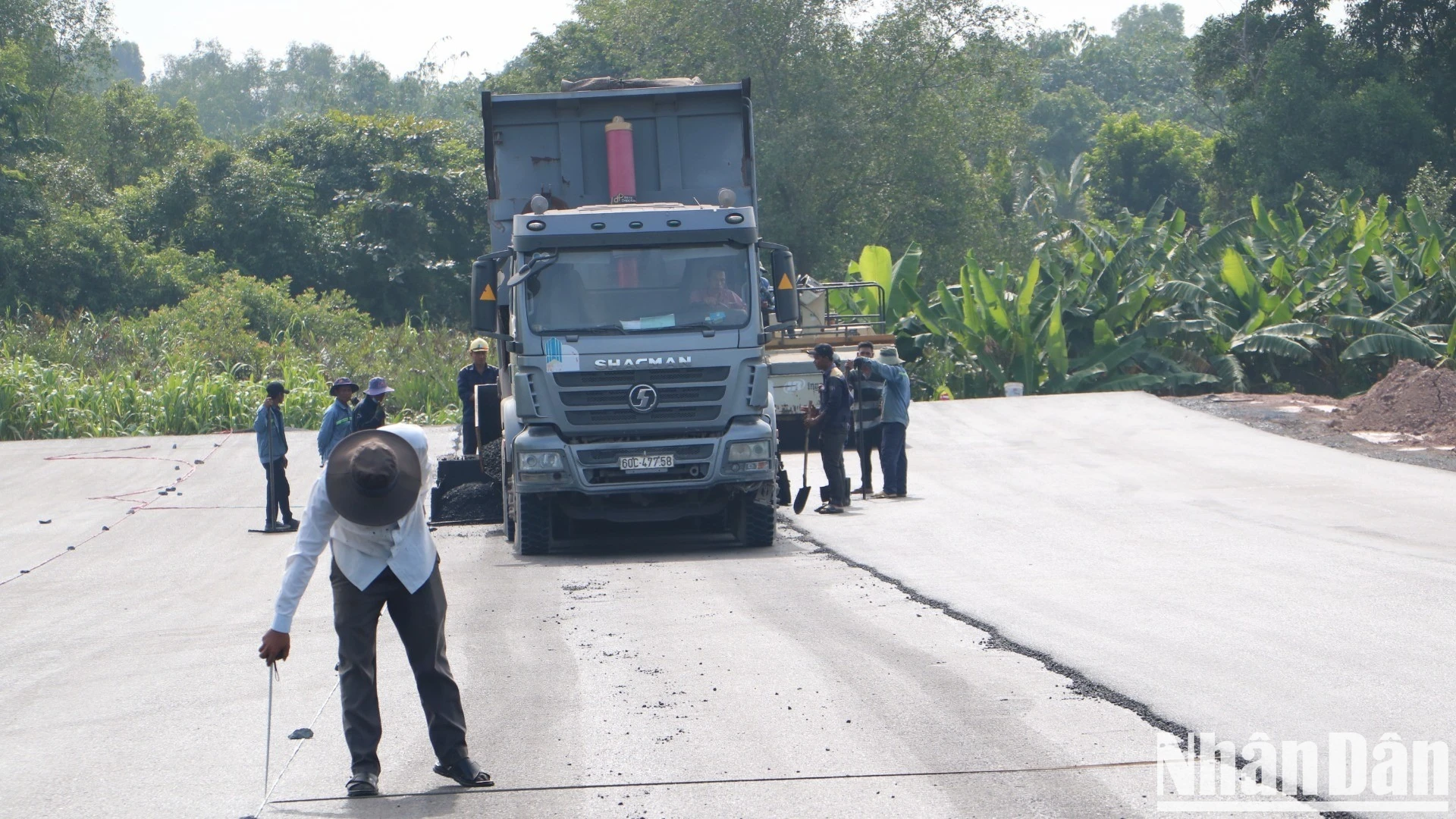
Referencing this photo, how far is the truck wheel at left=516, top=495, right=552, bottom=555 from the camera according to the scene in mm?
12891

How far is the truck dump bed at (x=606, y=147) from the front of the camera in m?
14.7

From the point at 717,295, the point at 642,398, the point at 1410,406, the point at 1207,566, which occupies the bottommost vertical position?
the point at 1207,566

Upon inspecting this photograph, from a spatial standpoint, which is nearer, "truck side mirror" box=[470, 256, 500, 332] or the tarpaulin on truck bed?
"truck side mirror" box=[470, 256, 500, 332]

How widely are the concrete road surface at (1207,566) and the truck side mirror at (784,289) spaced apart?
7.16ft

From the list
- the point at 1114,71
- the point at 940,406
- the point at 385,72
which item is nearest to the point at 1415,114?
the point at 940,406

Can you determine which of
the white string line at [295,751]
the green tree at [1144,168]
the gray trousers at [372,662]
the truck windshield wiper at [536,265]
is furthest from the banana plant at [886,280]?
the green tree at [1144,168]

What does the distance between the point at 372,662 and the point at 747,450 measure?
6.97 metres

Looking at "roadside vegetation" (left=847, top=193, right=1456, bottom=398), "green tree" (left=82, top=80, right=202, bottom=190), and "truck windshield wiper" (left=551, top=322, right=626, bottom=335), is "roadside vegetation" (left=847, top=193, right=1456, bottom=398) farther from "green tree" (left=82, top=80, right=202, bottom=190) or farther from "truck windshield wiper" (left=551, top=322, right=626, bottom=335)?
"green tree" (left=82, top=80, right=202, bottom=190)

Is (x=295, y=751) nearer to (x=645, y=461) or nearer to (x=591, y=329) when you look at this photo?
(x=645, y=461)

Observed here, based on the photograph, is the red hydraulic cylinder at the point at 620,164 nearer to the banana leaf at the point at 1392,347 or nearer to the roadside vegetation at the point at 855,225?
the roadside vegetation at the point at 855,225

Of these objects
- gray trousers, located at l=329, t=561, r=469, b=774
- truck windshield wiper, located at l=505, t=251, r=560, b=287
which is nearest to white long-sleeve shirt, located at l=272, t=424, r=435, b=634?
gray trousers, located at l=329, t=561, r=469, b=774

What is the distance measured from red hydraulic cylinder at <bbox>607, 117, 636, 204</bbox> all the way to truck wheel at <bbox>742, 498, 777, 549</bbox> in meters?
3.52

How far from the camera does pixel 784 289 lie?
1295 cm

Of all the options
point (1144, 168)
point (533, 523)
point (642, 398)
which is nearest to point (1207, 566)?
point (642, 398)
